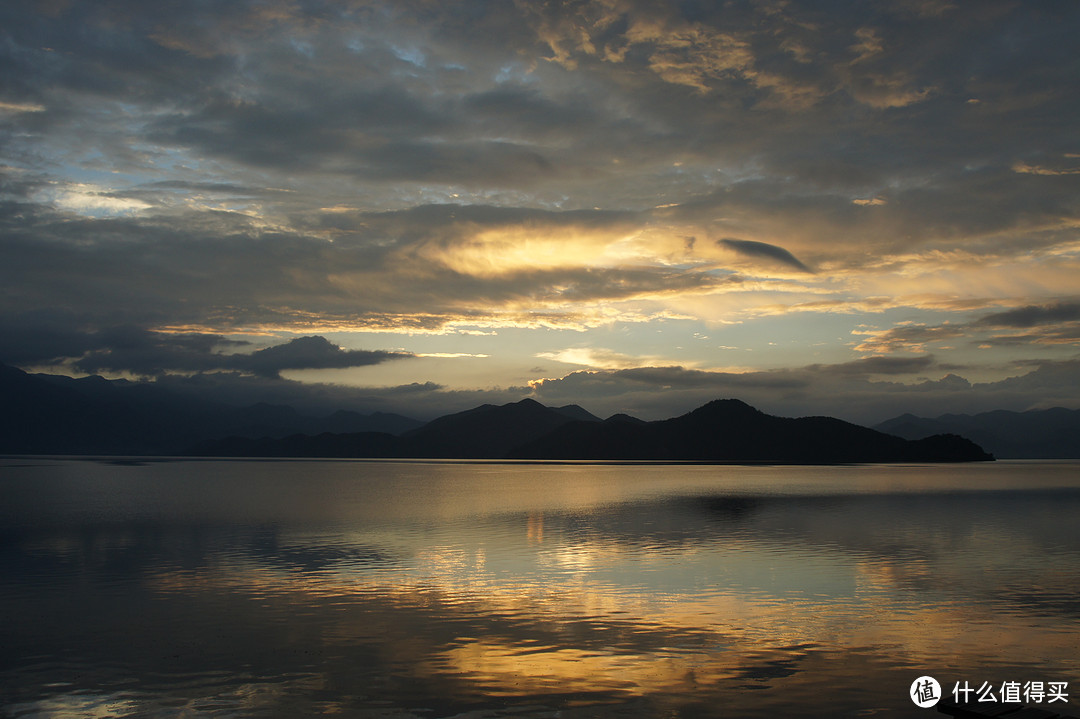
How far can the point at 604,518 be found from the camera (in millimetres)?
69812

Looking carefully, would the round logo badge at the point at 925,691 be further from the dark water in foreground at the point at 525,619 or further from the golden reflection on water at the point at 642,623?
the golden reflection on water at the point at 642,623

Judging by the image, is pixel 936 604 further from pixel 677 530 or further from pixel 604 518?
pixel 604 518

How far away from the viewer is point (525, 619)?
2650 centimetres

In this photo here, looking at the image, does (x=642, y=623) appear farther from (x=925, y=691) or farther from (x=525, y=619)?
(x=925, y=691)

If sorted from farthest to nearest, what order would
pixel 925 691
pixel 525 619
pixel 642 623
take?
1. pixel 525 619
2. pixel 642 623
3. pixel 925 691

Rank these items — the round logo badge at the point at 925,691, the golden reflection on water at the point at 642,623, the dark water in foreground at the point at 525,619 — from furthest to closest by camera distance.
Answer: the golden reflection on water at the point at 642,623, the dark water in foreground at the point at 525,619, the round logo badge at the point at 925,691

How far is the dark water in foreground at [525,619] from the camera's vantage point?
1827 centimetres

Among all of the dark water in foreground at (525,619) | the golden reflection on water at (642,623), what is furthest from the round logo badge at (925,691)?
the golden reflection on water at (642,623)

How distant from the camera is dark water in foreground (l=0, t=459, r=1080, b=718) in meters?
18.3

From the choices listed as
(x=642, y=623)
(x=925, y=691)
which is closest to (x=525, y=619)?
(x=642, y=623)

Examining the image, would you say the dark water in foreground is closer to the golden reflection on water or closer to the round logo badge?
the golden reflection on water

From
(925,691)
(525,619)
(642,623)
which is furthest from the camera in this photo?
(525,619)

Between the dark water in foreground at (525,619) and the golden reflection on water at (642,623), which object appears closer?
the dark water in foreground at (525,619)

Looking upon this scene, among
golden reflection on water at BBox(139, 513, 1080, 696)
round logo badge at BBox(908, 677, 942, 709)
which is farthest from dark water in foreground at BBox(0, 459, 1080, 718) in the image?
round logo badge at BBox(908, 677, 942, 709)
